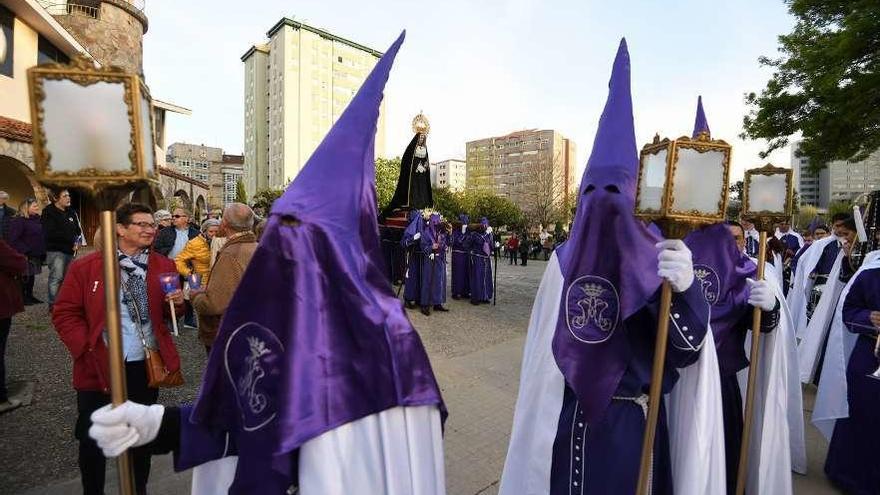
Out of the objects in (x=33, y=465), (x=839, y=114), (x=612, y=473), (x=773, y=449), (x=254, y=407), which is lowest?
(x=33, y=465)

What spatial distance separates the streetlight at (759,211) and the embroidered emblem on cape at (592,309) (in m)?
1.31

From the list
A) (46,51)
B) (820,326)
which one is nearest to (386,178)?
(46,51)

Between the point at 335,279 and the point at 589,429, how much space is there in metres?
1.41

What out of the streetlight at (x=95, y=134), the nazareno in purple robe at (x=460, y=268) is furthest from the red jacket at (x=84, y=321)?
the nazareno in purple robe at (x=460, y=268)

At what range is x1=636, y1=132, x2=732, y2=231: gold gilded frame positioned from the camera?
1.85 metres

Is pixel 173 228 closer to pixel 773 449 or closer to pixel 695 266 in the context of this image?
pixel 695 266

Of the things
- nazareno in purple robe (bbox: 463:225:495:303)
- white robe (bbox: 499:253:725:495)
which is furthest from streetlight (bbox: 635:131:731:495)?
nazareno in purple robe (bbox: 463:225:495:303)

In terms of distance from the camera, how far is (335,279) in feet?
4.97

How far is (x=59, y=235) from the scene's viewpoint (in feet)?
26.9

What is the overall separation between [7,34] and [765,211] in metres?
21.1

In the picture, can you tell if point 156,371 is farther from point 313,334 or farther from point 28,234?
point 28,234

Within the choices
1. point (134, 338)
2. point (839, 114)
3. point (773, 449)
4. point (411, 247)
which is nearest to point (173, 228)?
point (411, 247)

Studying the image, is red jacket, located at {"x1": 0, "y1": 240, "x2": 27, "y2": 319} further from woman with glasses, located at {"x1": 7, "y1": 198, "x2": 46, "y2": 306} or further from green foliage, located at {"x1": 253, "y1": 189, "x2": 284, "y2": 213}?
woman with glasses, located at {"x1": 7, "y1": 198, "x2": 46, "y2": 306}

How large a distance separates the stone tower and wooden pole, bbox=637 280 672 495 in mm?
32771
